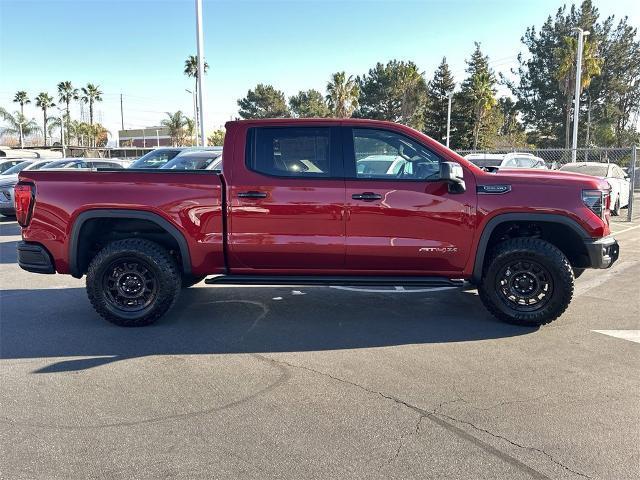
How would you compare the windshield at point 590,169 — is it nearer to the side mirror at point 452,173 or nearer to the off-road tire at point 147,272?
the side mirror at point 452,173

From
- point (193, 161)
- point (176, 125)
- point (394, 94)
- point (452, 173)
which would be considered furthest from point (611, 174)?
point (176, 125)

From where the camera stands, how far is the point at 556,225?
5.11 m

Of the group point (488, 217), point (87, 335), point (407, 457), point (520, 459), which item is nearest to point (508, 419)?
point (520, 459)

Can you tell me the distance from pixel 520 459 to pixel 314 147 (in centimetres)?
330

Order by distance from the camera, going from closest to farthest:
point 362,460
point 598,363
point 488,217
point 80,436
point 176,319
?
point 362,460
point 80,436
point 598,363
point 488,217
point 176,319

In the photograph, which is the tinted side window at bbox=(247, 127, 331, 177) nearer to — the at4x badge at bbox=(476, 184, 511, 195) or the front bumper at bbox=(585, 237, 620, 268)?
the at4x badge at bbox=(476, 184, 511, 195)

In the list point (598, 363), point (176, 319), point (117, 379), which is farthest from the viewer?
point (176, 319)

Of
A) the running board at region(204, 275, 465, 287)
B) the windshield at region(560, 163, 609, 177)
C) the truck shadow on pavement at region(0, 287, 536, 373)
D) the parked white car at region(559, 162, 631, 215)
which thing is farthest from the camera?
the windshield at region(560, 163, 609, 177)

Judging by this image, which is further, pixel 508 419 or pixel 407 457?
pixel 508 419

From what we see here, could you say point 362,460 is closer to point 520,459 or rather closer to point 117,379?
point 520,459

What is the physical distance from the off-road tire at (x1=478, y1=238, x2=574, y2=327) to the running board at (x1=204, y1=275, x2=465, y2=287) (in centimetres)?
31

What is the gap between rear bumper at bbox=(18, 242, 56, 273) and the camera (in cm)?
505

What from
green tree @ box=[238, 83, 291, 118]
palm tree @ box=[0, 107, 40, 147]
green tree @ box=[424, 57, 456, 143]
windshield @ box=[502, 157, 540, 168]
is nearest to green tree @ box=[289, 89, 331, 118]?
green tree @ box=[238, 83, 291, 118]

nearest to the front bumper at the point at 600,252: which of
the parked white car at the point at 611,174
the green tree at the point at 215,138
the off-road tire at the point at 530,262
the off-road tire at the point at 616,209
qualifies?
the off-road tire at the point at 530,262
